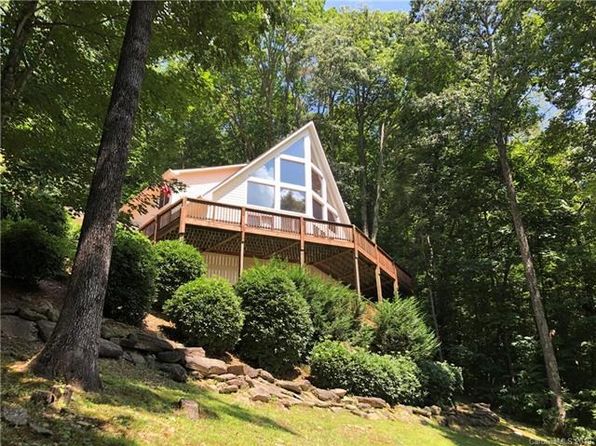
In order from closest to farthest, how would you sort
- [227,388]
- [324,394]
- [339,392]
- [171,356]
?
1. [227,388]
2. [171,356]
3. [324,394]
4. [339,392]

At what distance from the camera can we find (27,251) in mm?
7969

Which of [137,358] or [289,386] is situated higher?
[137,358]

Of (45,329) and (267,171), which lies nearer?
(45,329)

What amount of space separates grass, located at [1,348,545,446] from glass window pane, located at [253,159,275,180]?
11794 millimetres

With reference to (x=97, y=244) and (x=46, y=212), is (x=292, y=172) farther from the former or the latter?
(x=97, y=244)

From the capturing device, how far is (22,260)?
314 inches

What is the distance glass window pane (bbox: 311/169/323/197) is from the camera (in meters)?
21.7

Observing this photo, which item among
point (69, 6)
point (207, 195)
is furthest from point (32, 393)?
point (207, 195)

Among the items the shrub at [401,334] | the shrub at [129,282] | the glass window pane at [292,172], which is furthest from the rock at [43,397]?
the glass window pane at [292,172]

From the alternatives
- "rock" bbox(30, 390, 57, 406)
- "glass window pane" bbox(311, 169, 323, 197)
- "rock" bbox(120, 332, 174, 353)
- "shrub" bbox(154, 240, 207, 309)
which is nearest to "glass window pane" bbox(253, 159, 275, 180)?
"glass window pane" bbox(311, 169, 323, 197)

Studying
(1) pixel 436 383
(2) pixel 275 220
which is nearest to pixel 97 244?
(1) pixel 436 383

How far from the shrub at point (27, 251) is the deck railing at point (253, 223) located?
6640mm

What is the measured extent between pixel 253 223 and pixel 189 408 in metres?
11.2

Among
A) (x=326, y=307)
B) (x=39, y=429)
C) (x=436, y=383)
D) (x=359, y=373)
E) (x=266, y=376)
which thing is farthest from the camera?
(x=436, y=383)
